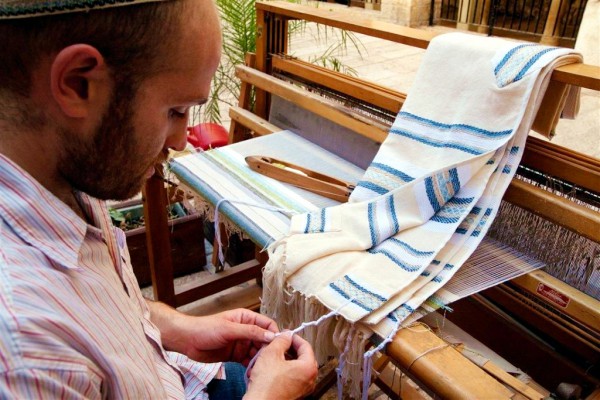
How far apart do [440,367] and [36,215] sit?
68 centimetres

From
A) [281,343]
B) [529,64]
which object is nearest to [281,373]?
[281,343]

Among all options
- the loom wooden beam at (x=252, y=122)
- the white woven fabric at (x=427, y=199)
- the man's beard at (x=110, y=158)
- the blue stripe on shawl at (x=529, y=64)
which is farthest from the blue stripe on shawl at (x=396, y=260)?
the loom wooden beam at (x=252, y=122)

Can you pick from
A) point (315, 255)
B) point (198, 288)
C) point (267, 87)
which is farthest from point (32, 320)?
point (198, 288)

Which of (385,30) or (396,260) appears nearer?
(396,260)

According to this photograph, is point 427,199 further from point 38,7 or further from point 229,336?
point 38,7

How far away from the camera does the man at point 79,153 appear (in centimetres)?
56

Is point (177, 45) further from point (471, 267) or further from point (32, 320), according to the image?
point (471, 267)

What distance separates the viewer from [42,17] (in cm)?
58

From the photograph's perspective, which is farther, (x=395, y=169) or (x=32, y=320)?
(x=395, y=169)

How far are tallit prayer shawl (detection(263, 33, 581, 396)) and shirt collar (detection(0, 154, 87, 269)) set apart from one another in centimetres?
52

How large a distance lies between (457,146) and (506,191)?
0.52 feet

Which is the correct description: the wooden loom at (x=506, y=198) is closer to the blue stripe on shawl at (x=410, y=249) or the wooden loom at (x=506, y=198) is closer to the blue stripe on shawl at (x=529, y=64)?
the blue stripe on shawl at (x=529, y=64)

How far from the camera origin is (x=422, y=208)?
1.16m

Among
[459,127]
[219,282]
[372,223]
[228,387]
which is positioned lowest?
[219,282]
